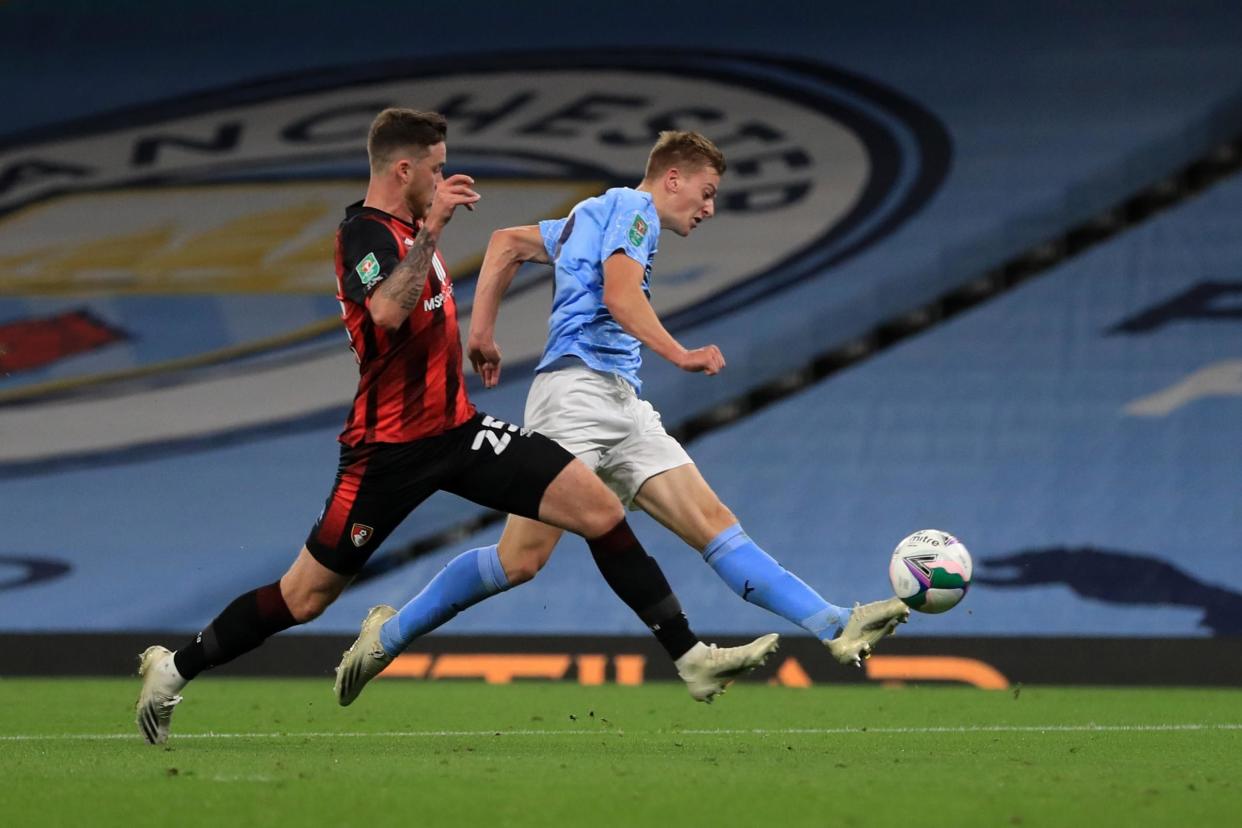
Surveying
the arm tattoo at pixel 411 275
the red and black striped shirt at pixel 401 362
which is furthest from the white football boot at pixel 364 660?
the arm tattoo at pixel 411 275

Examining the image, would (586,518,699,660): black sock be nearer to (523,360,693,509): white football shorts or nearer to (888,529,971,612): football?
(523,360,693,509): white football shorts

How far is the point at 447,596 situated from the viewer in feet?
20.1

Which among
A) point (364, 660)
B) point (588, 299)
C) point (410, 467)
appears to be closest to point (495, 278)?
point (588, 299)

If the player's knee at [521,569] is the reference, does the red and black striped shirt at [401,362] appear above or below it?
above

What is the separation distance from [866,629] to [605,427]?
118cm

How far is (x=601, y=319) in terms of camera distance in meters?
6.37

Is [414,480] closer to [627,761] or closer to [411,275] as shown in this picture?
[411,275]

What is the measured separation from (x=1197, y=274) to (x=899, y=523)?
2.88 m

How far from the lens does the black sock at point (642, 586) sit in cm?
580

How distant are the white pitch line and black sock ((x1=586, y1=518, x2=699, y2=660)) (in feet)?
2.83

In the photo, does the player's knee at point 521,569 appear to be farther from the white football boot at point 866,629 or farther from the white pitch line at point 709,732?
the white football boot at point 866,629

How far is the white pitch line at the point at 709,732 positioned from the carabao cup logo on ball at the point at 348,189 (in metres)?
6.49

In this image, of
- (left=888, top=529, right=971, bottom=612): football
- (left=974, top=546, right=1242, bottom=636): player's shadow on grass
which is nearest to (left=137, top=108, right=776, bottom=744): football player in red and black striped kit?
(left=888, top=529, right=971, bottom=612): football

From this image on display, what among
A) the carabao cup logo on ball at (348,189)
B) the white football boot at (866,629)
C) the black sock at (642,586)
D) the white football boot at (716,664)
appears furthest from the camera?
the carabao cup logo on ball at (348,189)
